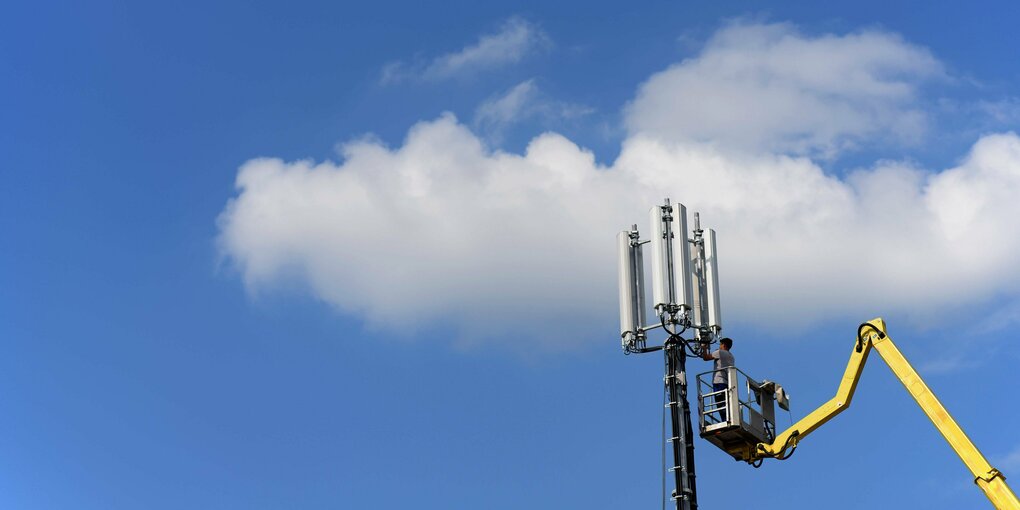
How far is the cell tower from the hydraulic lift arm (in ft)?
16.8

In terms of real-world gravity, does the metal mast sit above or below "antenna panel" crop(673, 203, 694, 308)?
below

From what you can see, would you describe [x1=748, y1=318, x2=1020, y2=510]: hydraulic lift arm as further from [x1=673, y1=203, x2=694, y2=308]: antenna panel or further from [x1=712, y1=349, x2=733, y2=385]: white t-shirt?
[x1=673, y1=203, x2=694, y2=308]: antenna panel

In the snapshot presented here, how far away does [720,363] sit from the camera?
47.8 meters

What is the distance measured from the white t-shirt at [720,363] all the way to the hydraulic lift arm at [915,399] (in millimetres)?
3105

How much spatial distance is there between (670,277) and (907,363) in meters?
9.22

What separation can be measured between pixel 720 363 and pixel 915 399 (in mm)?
6965

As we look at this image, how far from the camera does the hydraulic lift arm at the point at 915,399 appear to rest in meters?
46.2

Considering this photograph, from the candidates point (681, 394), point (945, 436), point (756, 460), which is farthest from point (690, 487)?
point (945, 436)

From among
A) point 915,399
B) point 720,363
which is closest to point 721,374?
point 720,363

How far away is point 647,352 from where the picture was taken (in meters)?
46.5

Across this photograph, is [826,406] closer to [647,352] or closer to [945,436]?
[945,436]

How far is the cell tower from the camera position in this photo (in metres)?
45.7

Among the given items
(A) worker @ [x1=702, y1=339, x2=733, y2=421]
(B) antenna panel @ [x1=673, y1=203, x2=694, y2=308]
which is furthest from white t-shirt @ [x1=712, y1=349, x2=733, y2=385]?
(B) antenna panel @ [x1=673, y1=203, x2=694, y2=308]

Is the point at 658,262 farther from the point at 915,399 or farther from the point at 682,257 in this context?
the point at 915,399
